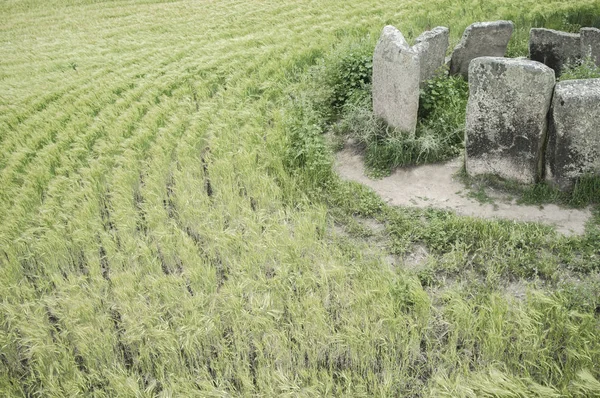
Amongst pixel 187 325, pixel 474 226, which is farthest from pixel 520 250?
pixel 187 325

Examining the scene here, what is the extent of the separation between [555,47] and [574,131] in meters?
3.70

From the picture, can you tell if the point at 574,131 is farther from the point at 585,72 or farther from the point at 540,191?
the point at 585,72

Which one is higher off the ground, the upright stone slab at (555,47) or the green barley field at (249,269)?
the upright stone slab at (555,47)

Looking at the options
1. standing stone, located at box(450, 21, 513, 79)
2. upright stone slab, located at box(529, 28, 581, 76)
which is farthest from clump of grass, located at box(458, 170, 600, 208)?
upright stone slab, located at box(529, 28, 581, 76)

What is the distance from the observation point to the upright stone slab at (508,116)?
18.6 ft

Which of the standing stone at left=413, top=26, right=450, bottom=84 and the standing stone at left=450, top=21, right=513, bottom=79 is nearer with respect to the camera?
the standing stone at left=413, top=26, right=450, bottom=84

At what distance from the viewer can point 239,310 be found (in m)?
4.48

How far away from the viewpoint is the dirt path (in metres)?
5.57

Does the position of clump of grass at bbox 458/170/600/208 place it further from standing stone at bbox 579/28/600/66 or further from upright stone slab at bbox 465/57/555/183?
standing stone at bbox 579/28/600/66

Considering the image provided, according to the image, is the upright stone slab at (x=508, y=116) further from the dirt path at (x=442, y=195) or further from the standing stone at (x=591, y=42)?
the standing stone at (x=591, y=42)

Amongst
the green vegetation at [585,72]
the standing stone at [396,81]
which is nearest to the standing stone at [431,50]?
the standing stone at [396,81]

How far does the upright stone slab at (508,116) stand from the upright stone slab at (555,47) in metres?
3.23

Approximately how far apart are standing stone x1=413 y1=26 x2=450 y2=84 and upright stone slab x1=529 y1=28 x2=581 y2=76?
1437 millimetres

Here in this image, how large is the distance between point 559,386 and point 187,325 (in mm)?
2785
